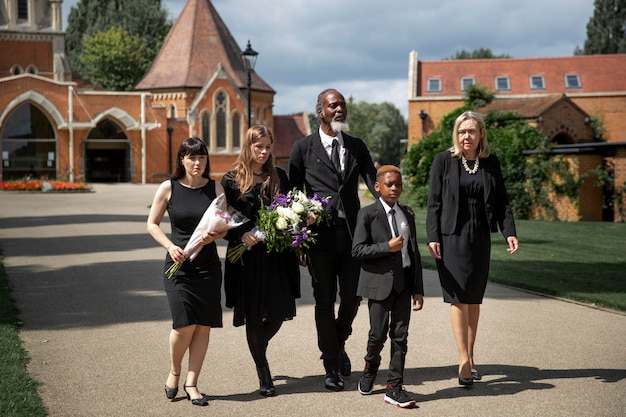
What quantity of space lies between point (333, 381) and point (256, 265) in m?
1.03

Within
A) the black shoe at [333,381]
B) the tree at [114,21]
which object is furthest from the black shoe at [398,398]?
the tree at [114,21]

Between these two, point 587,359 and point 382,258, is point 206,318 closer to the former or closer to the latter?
point 382,258

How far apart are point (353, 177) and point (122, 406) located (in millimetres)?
2410

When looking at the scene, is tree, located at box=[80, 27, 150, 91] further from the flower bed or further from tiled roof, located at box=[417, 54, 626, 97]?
the flower bed

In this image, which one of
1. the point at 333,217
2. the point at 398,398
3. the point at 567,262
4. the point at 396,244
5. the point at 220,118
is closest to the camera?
the point at 398,398

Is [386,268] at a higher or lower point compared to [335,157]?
lower

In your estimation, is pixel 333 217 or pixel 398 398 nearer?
pixel 398 398

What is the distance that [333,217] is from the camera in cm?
596

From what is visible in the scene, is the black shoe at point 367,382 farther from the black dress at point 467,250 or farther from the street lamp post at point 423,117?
the street lamp post at point 423,117

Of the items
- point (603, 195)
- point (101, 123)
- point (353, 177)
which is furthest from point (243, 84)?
point (353, 177)

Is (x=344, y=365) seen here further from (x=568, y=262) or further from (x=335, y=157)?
(x=568, y=262)

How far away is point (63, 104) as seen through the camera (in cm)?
4931

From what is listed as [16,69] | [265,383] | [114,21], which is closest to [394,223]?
[265,383]

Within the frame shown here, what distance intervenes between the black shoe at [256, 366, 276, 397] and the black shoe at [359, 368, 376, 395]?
0.64 meters
